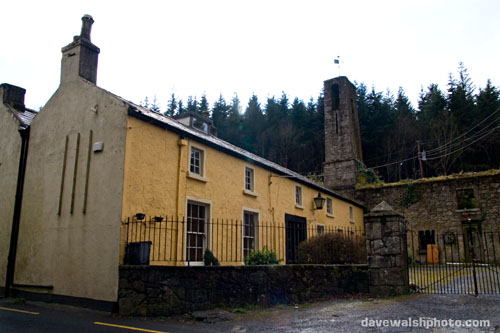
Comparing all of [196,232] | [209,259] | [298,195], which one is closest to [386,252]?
[209,259]

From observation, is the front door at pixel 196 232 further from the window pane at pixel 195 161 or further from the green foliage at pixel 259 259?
the green foliage at pixel 259 259

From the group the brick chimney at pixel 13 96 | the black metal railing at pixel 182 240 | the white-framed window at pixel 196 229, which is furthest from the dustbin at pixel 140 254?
the brick chimney at pixel 13 96

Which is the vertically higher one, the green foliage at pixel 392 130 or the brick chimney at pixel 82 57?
the green foliage at pixel 392 130

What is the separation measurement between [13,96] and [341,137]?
22797 millimetres

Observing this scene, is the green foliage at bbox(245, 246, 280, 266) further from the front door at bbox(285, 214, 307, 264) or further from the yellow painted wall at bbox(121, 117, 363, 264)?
the front door at bbox(285, 214, 307, 264)

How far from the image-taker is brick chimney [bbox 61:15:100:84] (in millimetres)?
12461

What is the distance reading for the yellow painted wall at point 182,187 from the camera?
10.3 meters

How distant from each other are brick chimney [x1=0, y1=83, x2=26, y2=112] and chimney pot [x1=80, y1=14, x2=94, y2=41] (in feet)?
14.9

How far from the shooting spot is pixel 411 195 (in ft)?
89.1

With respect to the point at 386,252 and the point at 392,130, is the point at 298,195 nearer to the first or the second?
the point at 386,252

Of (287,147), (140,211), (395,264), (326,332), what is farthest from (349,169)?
(326,332)

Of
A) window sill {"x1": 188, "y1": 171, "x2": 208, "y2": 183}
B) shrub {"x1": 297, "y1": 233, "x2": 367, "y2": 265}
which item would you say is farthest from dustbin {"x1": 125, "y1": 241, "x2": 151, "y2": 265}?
shrub {"x1": 297, "y1": 233, "x2": 367, "y2": 265}

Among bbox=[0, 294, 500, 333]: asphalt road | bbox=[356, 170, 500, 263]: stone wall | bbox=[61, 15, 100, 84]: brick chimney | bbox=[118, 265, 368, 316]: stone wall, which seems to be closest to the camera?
bbox=[0, 294, 500, 333]: asphalt road

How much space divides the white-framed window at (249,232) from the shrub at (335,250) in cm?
253
